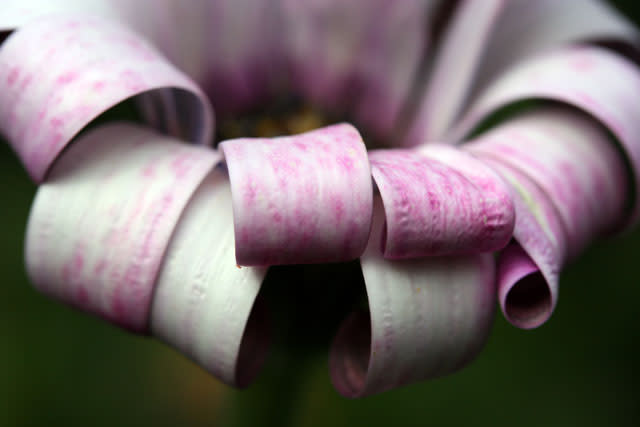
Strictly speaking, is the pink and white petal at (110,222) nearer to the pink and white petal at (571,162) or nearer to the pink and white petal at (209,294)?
the pink and white petal at (209,294)

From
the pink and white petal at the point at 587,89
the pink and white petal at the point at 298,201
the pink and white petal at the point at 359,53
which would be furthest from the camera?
the pink and white petal at the point at 359,53

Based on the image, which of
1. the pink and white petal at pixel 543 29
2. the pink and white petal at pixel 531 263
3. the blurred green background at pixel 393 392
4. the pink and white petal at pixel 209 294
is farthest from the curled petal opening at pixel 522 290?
the blurred green background at pixel 393 392

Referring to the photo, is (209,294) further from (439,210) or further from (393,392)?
(393,392)

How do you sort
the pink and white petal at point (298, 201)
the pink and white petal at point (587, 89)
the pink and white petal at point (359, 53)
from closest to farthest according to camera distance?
the pink and white petal at point (298, 201), the pink and white petal at point (587, 89), the pink and white petal at point (359, 53)

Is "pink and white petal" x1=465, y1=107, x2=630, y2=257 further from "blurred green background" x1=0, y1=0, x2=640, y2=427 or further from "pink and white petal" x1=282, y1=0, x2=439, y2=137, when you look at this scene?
"blurred green background" x1=0, y1=0, x2=640, y2=427

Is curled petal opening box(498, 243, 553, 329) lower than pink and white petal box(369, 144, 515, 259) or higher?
lower

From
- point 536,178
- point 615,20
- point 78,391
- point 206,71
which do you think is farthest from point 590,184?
point 78,391

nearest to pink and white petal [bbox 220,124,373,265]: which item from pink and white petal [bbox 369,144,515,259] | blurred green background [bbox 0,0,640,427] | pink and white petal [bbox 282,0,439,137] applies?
pink and white petal [bbox 369,144,515,259]
